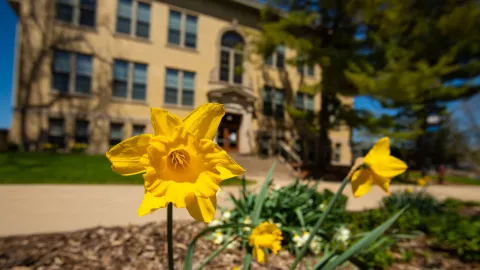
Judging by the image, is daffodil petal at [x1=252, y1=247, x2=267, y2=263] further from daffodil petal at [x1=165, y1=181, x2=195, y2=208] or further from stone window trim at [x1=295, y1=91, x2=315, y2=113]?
stone window trim at [x1=295, y1=91, x2=315, y2=113]

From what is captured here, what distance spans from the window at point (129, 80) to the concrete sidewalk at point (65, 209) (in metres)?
9.84

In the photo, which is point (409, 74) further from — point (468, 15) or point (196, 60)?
point (196, 60)

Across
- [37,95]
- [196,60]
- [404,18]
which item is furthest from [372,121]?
[37,95]

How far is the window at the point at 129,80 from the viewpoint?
13.3 meters

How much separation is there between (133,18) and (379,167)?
605 inches

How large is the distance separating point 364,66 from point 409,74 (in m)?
1.67

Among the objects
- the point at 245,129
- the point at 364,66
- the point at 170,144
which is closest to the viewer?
the point at 170,144

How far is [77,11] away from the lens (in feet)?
40.8

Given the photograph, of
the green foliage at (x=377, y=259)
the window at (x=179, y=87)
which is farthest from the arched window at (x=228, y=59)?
the green foliage at (x=377, y=259)

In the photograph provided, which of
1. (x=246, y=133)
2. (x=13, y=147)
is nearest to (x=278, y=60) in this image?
(x=246, y=133)

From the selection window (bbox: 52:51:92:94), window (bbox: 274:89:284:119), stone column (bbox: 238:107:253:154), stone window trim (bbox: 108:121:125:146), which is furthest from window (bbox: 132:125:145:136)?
window (bbox: 274:89:284:119)

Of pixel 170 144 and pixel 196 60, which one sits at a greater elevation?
pixel 196 60

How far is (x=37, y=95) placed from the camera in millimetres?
11719

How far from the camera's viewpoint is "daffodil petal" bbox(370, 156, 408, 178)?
3.54 ft
